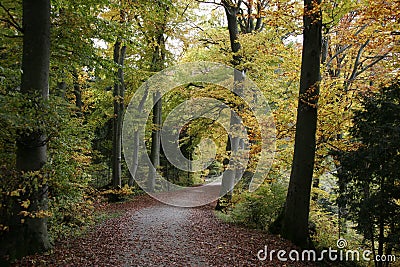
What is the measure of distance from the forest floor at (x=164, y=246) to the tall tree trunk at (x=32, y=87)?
424mm

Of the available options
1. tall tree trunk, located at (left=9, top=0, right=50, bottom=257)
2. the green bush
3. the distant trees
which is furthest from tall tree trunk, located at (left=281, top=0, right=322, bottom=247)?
tall tree trunk, located at (left=9, top=0, right=50, bottom=257)

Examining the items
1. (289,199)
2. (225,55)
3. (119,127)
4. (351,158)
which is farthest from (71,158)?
(225,55)

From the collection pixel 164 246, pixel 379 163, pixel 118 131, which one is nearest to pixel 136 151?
pixel 118 131

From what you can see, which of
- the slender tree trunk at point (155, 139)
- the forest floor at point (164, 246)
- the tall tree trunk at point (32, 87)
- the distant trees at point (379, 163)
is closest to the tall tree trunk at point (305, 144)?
the forest floor at point (164, 246)

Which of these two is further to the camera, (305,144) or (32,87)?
(305,144)

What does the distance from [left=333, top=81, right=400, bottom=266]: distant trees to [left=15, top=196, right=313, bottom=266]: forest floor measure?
5.98 feet

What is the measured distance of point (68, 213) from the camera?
7973 mm

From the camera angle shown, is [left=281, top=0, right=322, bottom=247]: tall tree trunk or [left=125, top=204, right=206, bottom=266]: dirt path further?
[left=281, top=0, right=322, bottom=247]: tall tree trunk

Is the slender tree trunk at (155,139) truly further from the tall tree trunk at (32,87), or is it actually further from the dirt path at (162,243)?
the tall tree trunk at (32,87)

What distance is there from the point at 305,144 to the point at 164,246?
4.34 meters

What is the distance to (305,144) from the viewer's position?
7.95 meters

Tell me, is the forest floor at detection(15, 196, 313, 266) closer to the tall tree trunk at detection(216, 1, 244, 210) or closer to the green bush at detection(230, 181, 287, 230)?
the green bush at detection(230, 181, 287, 230)

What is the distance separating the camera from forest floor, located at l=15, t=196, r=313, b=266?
20.7 feet

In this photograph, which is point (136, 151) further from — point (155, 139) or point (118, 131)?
point (118, 131)
